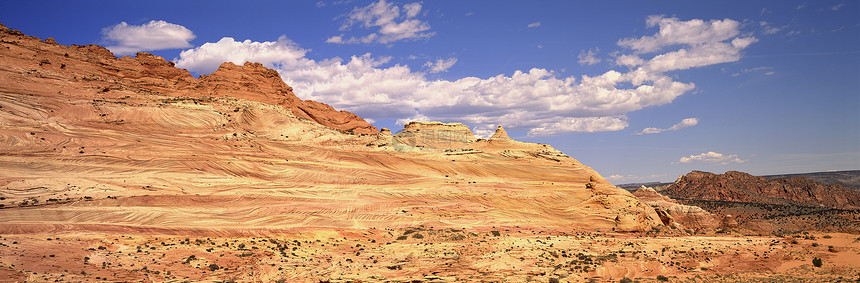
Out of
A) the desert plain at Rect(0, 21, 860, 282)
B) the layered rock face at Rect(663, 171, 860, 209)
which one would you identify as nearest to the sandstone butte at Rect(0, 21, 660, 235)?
the desert plain at Rect(0, 21, 860, 282)

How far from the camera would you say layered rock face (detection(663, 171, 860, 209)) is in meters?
96.2

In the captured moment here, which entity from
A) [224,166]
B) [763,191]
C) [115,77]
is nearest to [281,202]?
[224,166]

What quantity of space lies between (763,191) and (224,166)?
101 metres

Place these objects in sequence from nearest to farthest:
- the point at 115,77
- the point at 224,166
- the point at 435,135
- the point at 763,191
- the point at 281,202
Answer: the point at 281,202 → the point at 224,166 → the point at 115,77 → the point at 435,135 → the point at 763,191

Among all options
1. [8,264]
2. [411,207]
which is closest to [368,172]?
[411,207]

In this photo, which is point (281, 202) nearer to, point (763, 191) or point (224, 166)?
point (224, 166)

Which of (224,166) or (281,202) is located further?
(224,166)

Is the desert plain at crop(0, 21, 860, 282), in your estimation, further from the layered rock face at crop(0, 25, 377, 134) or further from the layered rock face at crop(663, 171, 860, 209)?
the layered rock face at crop(663, 171, 860, 209)

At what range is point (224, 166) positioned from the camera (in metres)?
39.5

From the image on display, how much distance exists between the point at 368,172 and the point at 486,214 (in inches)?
406

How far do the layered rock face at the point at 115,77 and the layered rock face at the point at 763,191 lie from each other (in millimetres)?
74658

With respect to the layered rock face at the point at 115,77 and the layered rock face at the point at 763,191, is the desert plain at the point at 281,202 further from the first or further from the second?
the layered rock face at the point at 763,191

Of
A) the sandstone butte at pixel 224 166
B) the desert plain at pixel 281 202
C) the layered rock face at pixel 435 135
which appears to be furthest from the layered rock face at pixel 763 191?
the sandstone butte at pixel 224 166

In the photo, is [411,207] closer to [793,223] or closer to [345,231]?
[345,231]
